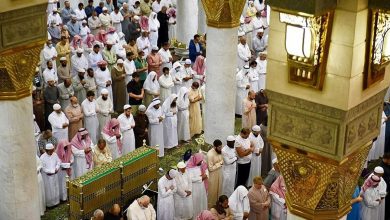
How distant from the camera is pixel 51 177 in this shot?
1070 cm

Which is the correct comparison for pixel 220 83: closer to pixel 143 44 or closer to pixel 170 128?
pixel 170 128

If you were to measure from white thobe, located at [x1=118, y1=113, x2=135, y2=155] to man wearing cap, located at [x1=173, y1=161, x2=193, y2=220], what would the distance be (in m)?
1.94

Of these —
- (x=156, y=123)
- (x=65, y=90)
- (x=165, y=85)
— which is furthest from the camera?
(x=165, y=85)

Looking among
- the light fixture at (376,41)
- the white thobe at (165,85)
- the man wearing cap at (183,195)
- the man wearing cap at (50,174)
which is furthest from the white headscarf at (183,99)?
the light fixture at (376,41)

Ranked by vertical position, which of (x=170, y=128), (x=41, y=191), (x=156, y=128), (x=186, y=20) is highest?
(x=186, y=20)

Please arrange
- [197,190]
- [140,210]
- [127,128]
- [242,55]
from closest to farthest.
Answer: [140,210], [197,190], [127,128], [242,55]

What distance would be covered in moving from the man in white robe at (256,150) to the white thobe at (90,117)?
285cm

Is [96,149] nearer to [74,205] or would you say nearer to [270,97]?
[74,205]

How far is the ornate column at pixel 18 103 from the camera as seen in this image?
309 inches

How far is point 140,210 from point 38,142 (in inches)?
98.7

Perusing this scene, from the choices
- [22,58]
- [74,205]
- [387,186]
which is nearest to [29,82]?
[22,58]

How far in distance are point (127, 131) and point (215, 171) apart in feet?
6.20

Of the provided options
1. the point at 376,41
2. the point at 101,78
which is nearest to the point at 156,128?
the point at 101,78

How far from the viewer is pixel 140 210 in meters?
9.42
